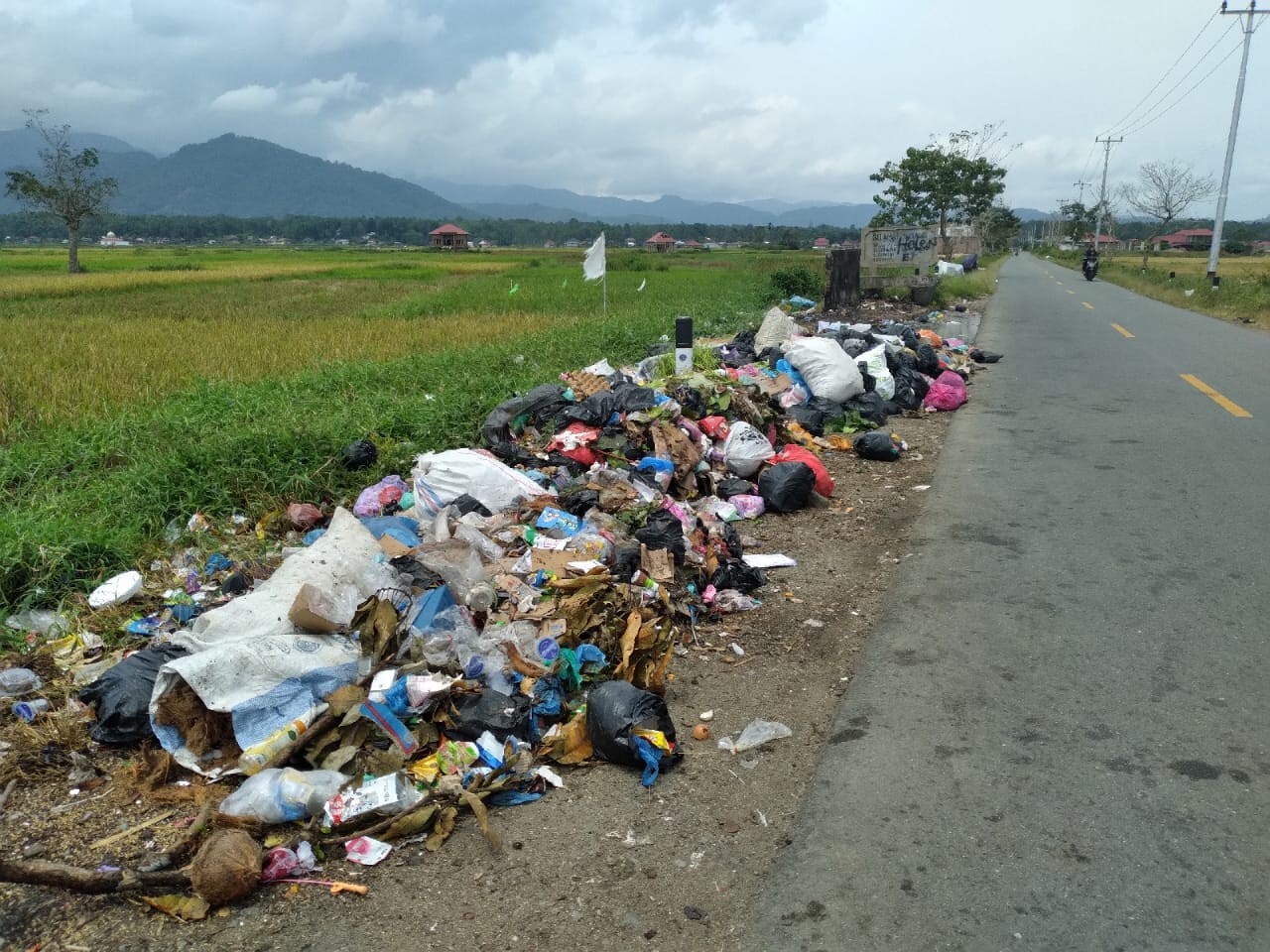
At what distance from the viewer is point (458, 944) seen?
240 centimetres

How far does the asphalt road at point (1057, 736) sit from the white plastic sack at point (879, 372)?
304cm

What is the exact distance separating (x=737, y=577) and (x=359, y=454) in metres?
3.03

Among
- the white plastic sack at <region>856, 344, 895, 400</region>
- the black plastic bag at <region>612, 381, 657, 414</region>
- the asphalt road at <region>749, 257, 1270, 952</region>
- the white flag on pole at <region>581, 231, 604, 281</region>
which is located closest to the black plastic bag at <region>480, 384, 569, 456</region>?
the black plastic bag at <region>612, 381, 657, 414</region>

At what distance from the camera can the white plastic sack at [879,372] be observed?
9.86m

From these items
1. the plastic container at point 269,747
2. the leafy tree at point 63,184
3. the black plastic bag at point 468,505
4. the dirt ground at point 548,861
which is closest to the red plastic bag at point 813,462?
the black plastic bag at point 468,505

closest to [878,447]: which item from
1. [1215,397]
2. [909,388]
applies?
[909,388]

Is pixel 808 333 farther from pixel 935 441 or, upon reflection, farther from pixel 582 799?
pixel 582 799

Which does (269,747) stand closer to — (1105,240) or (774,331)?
(774,331)

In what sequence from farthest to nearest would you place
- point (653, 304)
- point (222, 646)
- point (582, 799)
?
1. point (653, 304)
2. point (222, 646)
3. point (582, 799)

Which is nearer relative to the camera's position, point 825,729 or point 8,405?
point 825,729

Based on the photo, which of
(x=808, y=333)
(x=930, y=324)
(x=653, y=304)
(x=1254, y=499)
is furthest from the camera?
(x=653, y=304)

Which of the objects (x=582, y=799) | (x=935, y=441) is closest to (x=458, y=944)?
(x=582, y=799)

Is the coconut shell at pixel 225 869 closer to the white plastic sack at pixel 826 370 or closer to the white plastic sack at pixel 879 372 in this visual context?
the white plastic sack at pixel 826 370

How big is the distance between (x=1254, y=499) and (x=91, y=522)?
7342 millimetres
